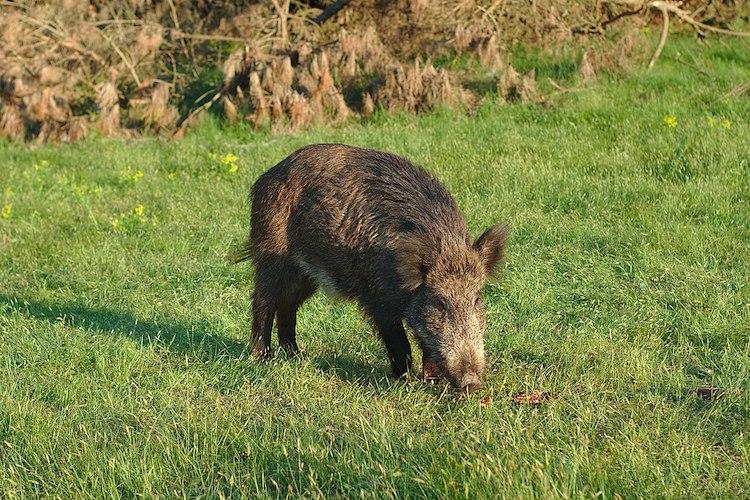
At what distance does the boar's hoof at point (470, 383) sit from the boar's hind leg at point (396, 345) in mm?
486

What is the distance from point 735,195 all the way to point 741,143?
4.58 feet

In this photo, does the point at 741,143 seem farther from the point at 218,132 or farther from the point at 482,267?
the point at 218,132

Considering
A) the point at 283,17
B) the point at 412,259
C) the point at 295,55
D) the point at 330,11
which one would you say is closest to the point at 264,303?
the point at 412,259

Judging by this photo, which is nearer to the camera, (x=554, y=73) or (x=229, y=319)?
(x=229, y=319)

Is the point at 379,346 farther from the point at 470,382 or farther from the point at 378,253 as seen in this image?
the point at 470,382

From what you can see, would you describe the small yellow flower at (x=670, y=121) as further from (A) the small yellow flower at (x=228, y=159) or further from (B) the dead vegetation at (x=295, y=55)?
(A) the small yellow flower at (x=228, y=159)

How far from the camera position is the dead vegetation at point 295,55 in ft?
38.1

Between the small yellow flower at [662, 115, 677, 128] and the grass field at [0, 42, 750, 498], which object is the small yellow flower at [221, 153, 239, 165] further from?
the small yellow flower at [662, 115, 677, 128]

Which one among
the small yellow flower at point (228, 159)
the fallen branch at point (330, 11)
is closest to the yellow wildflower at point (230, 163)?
the small yellow flower at point (228, 159)

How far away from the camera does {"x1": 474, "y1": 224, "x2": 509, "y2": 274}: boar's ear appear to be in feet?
16.8

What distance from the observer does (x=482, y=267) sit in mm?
5074

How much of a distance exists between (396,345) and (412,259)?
Answer: 530 millimetres

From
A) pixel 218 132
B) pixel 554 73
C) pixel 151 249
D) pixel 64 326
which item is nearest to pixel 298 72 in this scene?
pixel 218 132

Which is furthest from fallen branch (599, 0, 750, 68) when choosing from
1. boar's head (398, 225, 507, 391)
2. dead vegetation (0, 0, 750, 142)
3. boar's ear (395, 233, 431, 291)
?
boar's ear (395, 233, 431, 291)
